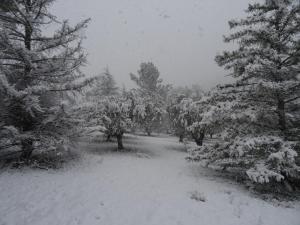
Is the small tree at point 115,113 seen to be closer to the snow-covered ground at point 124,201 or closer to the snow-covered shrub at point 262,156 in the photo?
the snow-covered ground at point 124,201

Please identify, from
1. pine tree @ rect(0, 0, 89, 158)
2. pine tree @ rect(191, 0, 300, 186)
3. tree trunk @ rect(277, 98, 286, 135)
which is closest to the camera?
pine tree @ rect(191, 0, 300, 186)

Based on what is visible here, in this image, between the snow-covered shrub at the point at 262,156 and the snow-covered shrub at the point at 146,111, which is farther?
the snow-covered shrub at the point at 146,111

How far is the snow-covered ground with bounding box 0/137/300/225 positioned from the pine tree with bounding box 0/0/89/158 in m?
1.77

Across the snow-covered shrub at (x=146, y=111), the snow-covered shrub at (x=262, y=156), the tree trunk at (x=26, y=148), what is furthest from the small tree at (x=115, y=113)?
the snow-covered shrub at (x=262, y=156)

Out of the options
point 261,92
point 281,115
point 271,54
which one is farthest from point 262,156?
point 271,54

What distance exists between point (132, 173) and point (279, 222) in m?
5.28

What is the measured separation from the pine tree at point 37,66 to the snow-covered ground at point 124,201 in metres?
1.77

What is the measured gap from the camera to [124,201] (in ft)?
18.9

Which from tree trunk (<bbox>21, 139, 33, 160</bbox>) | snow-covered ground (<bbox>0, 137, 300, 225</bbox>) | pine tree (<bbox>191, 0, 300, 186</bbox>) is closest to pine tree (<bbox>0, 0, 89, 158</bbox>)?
tree trunk (<bbox>21, 139, 33, 160</bbox>)

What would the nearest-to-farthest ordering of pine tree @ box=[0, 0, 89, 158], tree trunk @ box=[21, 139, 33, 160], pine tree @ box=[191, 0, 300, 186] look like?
pine tree @ box=[191, 0, 300, 186], pine tree @ box=[0, 0, 89, 158], tree trunk @ box=[21, 139, 33, 160]

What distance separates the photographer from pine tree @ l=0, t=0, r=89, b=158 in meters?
7.75

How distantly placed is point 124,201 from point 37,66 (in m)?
6.94

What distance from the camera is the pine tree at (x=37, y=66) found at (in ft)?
25.4

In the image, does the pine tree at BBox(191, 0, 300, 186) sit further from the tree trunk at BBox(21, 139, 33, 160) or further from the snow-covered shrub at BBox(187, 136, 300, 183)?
the tree trunk at BBox(21, 139, 33, 160)
